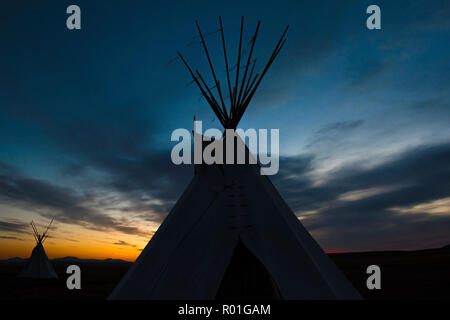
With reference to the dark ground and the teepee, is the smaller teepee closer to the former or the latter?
the dark ground

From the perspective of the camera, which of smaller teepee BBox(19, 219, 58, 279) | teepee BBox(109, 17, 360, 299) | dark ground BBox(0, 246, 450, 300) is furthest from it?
Result: smaller teepee BBox(19, 219, 58, 279)

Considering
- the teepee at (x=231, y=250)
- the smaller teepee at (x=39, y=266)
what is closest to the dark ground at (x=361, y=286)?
the smaller teepee at (x=39, y=266)

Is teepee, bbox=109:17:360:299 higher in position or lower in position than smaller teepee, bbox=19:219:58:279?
higher

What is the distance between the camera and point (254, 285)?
4.30m

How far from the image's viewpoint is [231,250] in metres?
3.82

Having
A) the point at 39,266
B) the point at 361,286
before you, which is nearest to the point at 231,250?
the point at 361,286

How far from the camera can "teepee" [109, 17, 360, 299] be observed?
11.2ft

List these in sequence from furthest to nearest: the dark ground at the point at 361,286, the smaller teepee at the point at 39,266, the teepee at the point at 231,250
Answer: the smaller teepee at the point at 39,266, the dark ground at the point at 361,286, the teepee at the point at 231,250

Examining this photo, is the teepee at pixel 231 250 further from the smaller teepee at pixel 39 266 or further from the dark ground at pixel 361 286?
the smaller teepee at pixel 39 266

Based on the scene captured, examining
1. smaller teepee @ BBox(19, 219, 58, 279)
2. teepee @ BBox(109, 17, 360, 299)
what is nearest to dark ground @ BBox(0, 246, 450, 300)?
smaller teepee @ BBox(19, 219, 58, 279)

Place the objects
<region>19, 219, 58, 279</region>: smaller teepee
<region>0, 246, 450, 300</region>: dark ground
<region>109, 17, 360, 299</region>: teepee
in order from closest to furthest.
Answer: <region>109, 17, 360, 299</region>: teepee → <region>0, 246, 450, 300</region>: dark ground → <region>19, 219, 58, 279</region>: smaller teepee

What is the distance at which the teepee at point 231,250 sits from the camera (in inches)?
135
